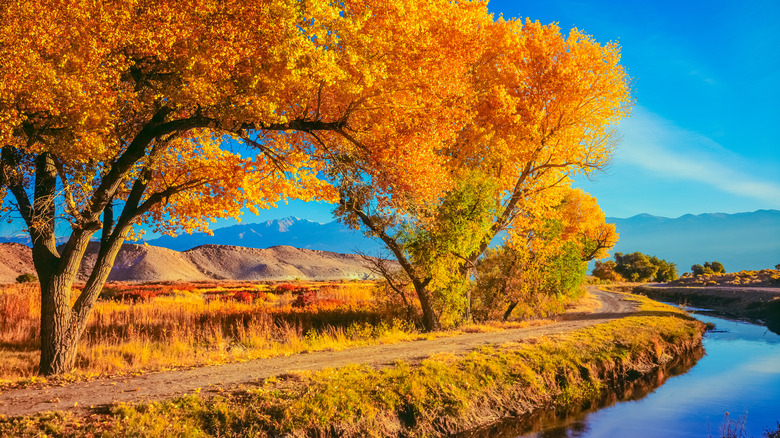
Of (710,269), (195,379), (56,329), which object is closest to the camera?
(195,379)

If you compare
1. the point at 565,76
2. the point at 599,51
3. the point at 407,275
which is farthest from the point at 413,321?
the point at 599,51

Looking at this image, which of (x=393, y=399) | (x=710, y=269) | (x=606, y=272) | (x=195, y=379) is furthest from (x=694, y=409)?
(x=710, y=269)

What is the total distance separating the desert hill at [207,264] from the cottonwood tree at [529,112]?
4004 cm

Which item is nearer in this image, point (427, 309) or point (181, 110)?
point (181, 110)

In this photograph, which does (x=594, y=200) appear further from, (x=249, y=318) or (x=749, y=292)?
(x=249, y=318)

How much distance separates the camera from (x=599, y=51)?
20.5m

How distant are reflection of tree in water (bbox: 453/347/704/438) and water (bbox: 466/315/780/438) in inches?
1.0

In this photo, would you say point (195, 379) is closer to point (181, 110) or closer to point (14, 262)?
point (181, 110)

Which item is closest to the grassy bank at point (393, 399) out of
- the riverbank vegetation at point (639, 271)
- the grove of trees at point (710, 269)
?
the riverbank vegetation at point (639, 271)

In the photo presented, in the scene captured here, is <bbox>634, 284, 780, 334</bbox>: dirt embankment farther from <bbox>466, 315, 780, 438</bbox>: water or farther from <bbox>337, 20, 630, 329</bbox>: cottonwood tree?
<bbox>337, 20, 630, 329</bbox>: cottonwood tree

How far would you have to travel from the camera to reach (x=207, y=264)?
102375 millimetres

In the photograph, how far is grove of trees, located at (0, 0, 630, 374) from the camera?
9805 mm

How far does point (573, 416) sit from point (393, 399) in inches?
203

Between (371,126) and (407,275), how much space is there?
6884 mm
